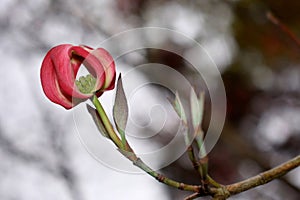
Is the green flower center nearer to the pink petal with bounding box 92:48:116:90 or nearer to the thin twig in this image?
the pink petal with bounding box 92:48:116:90

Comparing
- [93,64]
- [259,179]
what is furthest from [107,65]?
[259,179]

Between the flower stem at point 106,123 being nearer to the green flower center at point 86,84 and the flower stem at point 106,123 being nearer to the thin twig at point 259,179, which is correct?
the green flower center at point 86,84

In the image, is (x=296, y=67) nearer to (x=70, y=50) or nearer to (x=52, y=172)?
(x=52, y=172)

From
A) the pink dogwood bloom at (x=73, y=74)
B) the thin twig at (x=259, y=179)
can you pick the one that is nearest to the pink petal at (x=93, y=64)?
the pink dogwood bloom at (x=73, y=74)

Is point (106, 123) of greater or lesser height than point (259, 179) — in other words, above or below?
above

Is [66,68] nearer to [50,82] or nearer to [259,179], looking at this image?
[50,82]

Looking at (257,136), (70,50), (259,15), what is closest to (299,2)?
(259,15)

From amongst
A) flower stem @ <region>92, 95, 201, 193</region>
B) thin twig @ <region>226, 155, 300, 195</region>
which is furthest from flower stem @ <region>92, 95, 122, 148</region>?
thin twig @ <region>226, 155, 300, 195</region>
